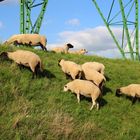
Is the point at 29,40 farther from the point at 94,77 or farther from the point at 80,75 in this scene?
the point at 94,77

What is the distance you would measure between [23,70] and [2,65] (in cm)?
74

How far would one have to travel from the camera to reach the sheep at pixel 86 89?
15219 mm

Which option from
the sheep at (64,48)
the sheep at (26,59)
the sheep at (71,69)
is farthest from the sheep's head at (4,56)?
the sheep at (64,48)

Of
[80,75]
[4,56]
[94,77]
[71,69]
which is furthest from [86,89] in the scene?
[4,56]

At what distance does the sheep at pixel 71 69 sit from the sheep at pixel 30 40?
8.13ft

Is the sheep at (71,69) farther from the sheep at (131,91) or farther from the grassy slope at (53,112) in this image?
the sheep at (131,91)

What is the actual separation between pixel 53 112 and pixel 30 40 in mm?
6753

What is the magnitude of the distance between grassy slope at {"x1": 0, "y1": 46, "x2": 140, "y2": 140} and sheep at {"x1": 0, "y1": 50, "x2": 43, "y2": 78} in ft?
0.76

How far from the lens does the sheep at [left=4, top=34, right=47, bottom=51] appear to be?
1989 centimetres

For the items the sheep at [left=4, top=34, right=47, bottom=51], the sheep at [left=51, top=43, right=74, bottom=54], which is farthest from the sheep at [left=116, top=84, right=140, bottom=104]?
the sheep at [left=51, top=43, right=74, bottom=54]

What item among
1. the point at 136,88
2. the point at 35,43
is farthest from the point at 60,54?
the point at 136,88

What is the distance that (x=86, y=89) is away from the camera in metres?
15.2

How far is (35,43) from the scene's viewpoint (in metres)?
20.0

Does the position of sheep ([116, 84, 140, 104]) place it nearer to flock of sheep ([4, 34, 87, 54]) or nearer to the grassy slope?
the grassy slope
